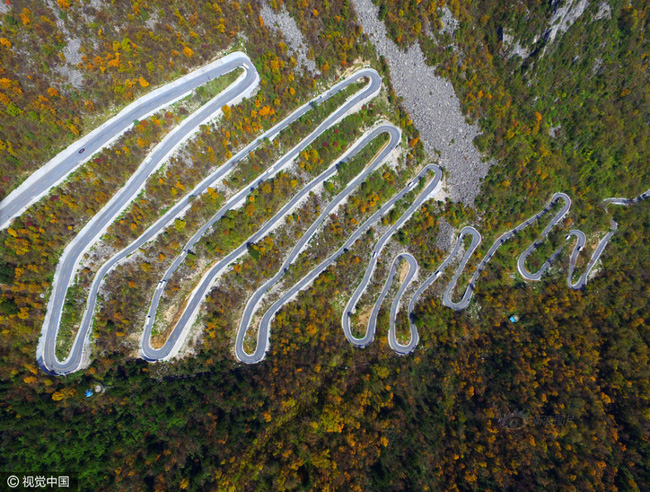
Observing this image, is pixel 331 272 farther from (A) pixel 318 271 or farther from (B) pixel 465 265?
(B) pixel 465 265

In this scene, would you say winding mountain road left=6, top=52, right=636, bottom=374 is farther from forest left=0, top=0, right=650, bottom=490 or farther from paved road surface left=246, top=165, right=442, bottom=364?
forest left=0, top=0, right=650, bottom=490

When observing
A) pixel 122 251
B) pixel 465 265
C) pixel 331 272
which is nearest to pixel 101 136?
pixel 122 251

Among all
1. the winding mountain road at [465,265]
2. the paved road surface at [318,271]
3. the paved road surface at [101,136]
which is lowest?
the winding mountain road at [465,265]

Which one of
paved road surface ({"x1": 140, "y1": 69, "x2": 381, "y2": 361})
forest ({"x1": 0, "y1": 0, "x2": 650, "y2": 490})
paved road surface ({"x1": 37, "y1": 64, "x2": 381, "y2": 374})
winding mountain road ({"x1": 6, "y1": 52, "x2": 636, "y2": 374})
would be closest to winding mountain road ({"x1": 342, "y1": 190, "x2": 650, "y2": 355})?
winding mountain road ({"x1": 6, "y1": 52, "x2": 636, "y2": 374})

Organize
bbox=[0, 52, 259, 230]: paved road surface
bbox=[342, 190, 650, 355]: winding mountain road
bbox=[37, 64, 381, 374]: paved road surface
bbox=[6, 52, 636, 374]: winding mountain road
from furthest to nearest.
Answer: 1. bbox=[342, 190, 650, 355]: winding mountain road
2. bbox=[37, 64, 381, 374]: paved road surface
3. bbox=[6, 52, 636, 374]: winding mountain road
4. bbox=[0, 52, 259, 230]: paved road surface

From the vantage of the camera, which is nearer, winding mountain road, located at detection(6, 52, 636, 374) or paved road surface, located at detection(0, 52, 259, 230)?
paved road surface, located at detection(0, 52, 259, 230)

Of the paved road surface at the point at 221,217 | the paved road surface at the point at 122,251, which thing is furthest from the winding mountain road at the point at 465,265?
the paved road surface at the point at 122,251

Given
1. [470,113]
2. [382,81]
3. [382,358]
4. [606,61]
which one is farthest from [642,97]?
[382,358]

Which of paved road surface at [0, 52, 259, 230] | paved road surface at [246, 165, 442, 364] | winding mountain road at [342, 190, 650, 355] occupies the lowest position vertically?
winding mountain road at [342, 190, 650, 355]

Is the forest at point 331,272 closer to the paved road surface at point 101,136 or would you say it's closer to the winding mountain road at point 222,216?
the paved road surface at point 101,136
